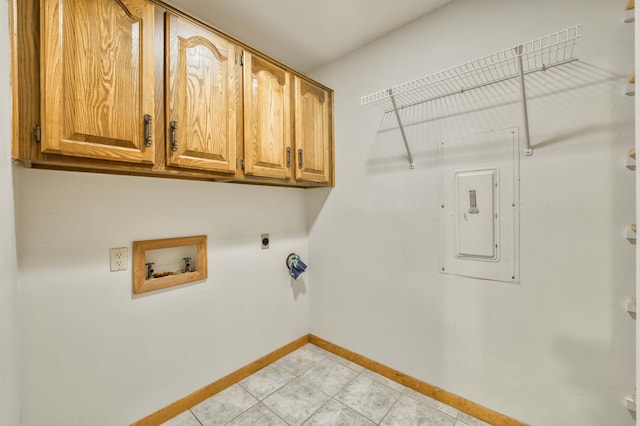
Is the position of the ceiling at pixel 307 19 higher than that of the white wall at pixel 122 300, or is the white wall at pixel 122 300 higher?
the ceiling at pixel 307 19

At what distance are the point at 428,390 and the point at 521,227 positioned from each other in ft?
4.03

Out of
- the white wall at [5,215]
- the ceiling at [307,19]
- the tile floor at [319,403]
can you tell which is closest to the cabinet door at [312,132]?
the ceiling at [307,19]

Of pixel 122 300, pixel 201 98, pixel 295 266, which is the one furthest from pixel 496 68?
pixel 122 300

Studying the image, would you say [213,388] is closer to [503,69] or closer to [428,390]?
[428,390]

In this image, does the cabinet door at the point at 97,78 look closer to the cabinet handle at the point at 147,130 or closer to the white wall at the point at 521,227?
the cabinet handle at the point at 147,130

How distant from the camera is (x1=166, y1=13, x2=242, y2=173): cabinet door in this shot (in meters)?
1.36

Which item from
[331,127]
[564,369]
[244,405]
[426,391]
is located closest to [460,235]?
[564,369]

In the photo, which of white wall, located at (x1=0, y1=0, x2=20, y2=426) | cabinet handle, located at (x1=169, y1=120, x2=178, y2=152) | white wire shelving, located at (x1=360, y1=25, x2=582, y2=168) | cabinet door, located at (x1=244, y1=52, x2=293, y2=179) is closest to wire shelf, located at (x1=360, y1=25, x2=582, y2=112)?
white wire shelving, located at (x1=360, y1=25, x2=582, y2=168)

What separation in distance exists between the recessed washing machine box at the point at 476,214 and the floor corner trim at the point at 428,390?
2.97 feet

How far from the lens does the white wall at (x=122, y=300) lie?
4.13 ft

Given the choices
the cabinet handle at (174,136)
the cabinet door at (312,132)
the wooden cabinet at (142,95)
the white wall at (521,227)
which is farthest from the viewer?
the cabinet door at (312,132)

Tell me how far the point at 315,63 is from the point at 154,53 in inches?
56.2

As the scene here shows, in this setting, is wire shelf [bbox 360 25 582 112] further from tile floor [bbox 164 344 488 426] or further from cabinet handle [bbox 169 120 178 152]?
tile floor [bbox 164 344 488 426]

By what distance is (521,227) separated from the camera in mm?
1465
